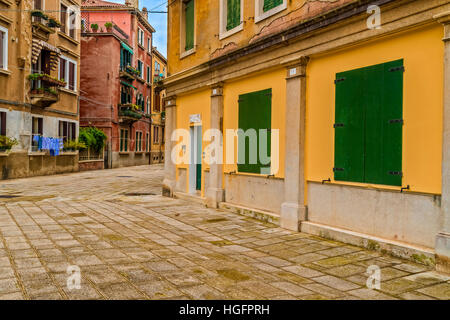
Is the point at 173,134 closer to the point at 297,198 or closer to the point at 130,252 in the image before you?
the point at 297,198

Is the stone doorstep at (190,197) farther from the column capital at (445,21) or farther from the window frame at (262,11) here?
the column capital at (445,21)

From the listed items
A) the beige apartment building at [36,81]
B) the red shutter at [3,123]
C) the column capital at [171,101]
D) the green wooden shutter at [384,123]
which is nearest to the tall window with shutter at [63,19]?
the beige apartment building at [36,81]

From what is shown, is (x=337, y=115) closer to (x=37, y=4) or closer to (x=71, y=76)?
(x=37, y=4)

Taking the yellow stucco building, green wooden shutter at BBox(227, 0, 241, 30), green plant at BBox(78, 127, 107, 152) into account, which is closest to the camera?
the yellow stucco building

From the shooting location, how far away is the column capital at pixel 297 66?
24.7 ft

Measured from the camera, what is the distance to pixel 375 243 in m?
5.90

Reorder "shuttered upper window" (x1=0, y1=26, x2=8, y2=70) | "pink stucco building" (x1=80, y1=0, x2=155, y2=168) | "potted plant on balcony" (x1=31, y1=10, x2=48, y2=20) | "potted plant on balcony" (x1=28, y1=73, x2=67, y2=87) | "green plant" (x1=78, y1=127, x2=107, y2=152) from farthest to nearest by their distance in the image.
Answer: "pink stucco building" (x1=80, y1=0, x2=155, y2=168) → "green plant" (x1=78, y1=127, x2=107, y2=152) → "potted plant on balcony" (x1=28, y1=73, x2=67, y2=87) → "potted plant on balcony" (x1=31, y1=10, x2=48, y2=20) → "shuttered upper window" (x1=0, y1=26, x2=8, y2=70)

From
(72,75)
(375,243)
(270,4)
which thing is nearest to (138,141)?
(72,75)

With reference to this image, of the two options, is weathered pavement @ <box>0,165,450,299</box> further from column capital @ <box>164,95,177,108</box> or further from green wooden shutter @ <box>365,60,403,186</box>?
column capital @ <box>164,95,177,108</box>

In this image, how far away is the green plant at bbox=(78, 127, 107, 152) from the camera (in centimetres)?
2606

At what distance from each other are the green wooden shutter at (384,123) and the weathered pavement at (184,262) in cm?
130

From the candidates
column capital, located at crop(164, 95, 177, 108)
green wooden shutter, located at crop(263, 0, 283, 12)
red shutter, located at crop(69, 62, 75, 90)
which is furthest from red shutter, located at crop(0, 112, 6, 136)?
green wooden shutter, located at crop(263, 0, 283, 12)

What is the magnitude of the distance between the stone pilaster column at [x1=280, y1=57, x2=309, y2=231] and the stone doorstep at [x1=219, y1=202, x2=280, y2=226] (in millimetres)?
390

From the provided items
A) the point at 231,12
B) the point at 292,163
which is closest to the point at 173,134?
the point at 231,12
